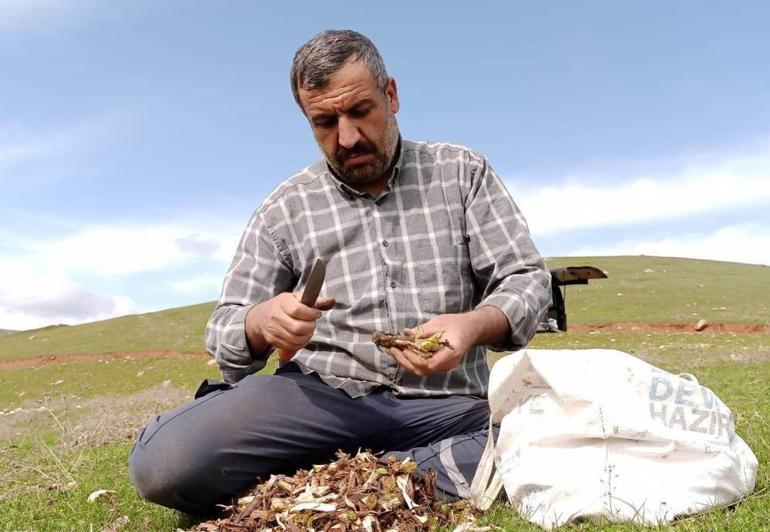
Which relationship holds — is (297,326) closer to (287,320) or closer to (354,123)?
(287,320)

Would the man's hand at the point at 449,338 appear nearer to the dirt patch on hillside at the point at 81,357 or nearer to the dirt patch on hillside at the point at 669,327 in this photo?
the dirt patch on hillside at the point at 669,327

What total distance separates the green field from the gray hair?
7.44 feet

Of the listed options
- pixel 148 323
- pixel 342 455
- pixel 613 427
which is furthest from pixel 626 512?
pixel 148 323

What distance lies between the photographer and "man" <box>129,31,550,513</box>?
3293mm

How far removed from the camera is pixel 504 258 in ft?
11.8

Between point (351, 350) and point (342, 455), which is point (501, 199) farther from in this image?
point (342, 455)

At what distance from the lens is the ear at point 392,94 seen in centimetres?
Answer: 379

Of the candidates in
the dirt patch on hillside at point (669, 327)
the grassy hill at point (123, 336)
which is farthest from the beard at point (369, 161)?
the grassy hill at point (123, 336)

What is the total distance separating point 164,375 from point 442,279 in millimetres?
17528

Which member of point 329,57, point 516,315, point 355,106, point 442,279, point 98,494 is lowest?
point 98,494

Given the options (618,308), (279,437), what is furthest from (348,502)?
(618,308)

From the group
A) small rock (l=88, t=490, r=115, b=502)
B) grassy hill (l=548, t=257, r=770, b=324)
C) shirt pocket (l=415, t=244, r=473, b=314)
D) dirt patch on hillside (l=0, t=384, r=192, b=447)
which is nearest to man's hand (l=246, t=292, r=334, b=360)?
shirt pocket (l=415, t=244, r=473, b=314)

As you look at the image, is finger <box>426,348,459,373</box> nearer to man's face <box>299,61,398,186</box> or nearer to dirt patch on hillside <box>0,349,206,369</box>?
man's face <box>299,61,398,186</box>

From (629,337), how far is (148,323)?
79.5 ft
